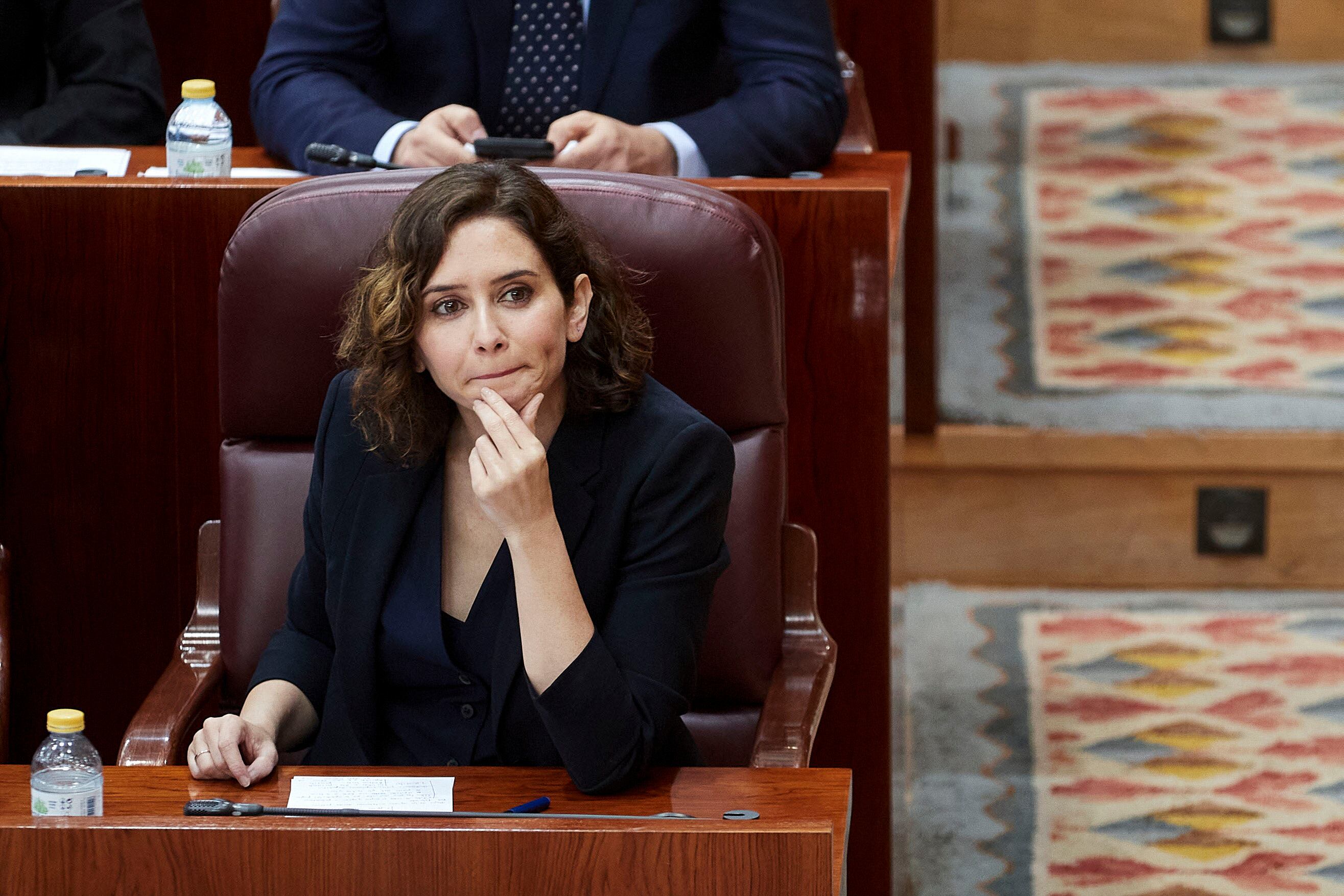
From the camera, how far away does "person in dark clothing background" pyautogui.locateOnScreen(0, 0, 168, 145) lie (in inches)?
101

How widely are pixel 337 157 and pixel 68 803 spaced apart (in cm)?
93

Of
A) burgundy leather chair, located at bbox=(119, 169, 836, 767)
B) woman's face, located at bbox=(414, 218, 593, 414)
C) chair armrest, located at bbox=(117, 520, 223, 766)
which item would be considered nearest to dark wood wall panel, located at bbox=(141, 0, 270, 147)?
chair armrest, located at bbox=(117, 520, 223, 766)

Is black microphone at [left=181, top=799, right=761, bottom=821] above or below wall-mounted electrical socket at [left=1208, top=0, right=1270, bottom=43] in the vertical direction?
below

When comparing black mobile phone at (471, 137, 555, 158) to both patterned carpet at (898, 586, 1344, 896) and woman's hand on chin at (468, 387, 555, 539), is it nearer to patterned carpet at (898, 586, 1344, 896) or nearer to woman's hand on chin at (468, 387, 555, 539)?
woman's hand on chin at (468, 387, 555, 539)

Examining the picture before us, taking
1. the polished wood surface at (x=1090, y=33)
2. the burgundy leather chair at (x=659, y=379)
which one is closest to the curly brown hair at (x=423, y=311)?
the burgundy leather chair at (x=659, y=379)

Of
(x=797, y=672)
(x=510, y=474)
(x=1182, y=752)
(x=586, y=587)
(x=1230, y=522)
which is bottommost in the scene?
(x=1182, y=752)

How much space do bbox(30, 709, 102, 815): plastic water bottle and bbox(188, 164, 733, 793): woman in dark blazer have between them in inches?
3.0

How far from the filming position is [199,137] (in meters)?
2.04

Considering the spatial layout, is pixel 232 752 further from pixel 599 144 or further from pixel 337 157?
pixel 599 144

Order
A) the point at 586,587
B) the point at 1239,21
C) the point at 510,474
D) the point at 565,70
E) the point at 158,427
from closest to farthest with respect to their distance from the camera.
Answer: the point at 510,474, the point at 586,587, the point at 158,427, the point at 565,70, the point at 1239,21

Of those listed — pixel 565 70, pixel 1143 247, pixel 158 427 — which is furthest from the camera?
pixel 1143 247

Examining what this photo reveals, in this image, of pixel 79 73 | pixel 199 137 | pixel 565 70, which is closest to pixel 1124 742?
pixel 565 70

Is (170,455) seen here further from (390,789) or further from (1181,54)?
(1181,54)

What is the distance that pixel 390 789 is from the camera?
1.29 meters
